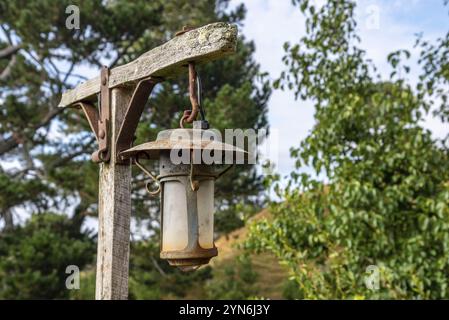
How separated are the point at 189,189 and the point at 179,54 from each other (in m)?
0.47

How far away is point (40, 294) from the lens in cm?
750

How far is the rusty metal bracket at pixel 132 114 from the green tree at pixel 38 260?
543 centimetres

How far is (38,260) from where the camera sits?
7.41m

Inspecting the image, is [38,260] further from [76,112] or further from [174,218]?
[174,218]

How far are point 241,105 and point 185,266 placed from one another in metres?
6.02

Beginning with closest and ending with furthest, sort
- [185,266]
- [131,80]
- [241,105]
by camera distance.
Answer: [185,266] < [131,80] < [241,105]

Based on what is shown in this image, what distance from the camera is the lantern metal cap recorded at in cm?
197

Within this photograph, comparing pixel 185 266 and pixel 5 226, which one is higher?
pixel 5 226

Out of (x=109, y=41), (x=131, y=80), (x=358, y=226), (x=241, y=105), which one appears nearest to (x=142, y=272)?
(x=241, y=105)

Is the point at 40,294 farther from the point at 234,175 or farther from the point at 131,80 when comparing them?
the point at 131,80

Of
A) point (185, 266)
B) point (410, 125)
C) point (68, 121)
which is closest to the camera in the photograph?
point (185, 266)

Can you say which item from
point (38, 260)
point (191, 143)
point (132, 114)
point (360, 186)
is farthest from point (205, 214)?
point (38, 260)

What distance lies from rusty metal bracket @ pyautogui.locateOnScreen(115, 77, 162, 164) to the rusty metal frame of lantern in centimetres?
26

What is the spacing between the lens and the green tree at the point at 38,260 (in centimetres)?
735
